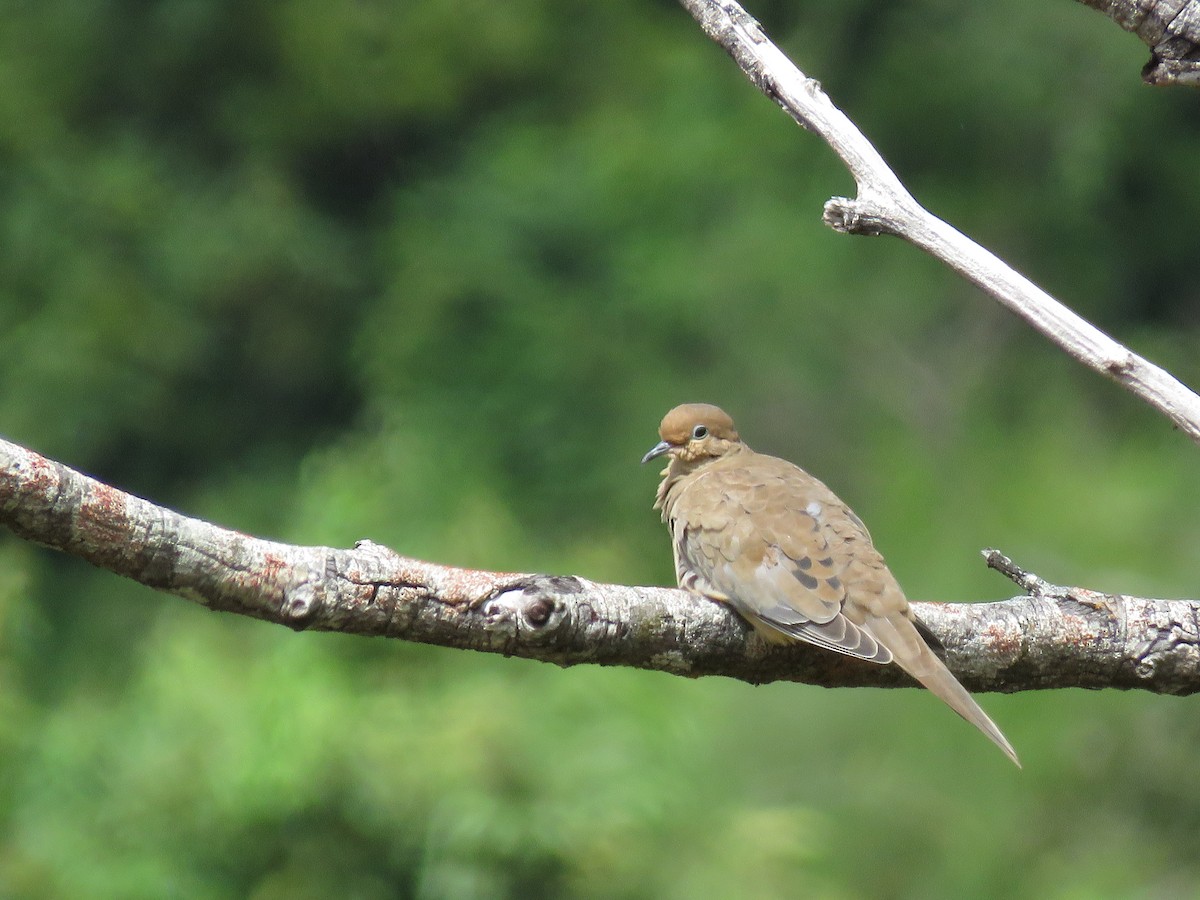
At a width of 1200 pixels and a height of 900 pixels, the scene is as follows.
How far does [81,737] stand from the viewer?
693 centimetres

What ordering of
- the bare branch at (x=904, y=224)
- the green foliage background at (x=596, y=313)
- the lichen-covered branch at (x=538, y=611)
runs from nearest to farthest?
the lichen-covered branch at (x=538, y=611), the bare branch at (x=904, y=224), the green foliage background at (x=596, y=313)

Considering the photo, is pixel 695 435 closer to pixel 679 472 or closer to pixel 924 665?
pixel 679 472

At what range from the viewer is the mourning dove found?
2.66 m

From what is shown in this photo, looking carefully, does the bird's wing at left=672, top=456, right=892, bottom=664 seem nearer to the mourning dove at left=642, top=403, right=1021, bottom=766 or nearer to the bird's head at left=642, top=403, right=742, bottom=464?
the mourning dove at left=642, top=403, right=1021, bottom=766

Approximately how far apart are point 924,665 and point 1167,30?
1.11 meters

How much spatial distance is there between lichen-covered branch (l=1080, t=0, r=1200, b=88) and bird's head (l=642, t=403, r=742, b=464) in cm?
161

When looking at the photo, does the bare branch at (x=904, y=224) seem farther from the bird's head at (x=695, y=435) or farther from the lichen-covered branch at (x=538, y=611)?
the bird's head at (x=695, y=435)

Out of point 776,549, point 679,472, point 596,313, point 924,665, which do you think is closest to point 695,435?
point 679,472

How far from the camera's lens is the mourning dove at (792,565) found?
2656mm

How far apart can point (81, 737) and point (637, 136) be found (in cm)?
706

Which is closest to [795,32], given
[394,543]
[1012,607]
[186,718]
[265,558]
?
[394,543]

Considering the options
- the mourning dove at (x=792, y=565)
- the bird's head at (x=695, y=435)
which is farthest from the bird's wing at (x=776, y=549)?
the bird's head at (x=695, y=435)

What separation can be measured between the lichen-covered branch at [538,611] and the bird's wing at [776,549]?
0.09 metres

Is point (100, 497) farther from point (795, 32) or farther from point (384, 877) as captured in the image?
point (795, 32)
